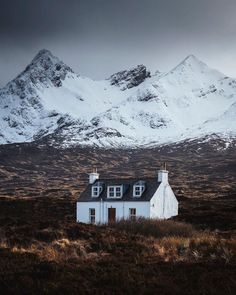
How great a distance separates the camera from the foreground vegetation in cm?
1302

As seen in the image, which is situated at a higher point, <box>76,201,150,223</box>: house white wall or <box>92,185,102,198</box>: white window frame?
<box>92,185,102,198</box>: white window frame

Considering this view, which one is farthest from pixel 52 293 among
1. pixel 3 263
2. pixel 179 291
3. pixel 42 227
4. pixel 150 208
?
pixel 150 208

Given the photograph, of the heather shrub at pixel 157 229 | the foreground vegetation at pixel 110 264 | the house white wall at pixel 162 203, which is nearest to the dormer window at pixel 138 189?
the house white wall at pixel 162 203

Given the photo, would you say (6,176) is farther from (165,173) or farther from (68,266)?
(68,266)

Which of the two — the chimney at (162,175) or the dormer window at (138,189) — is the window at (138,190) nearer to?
the dormer window at (138,189)

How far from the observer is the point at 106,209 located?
49344 mm

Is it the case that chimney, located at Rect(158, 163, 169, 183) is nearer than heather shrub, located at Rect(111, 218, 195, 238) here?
No

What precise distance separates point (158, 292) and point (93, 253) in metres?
9.57

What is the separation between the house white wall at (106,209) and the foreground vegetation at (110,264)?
17.3 m

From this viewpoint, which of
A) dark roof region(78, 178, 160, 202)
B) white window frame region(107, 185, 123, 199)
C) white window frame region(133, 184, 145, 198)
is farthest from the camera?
white window frame region(107, 185, 123, 199)

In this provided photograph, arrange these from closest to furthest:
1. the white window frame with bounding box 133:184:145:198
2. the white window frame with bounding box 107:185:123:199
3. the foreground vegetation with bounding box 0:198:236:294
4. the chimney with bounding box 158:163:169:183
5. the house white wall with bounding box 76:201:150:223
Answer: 1. the foreground vegetation with bounding box 0:198:236:294
2. the house white wall with bounding box 76:201:150:223
3. the chimney with bounding box 158:163:169:183
4. the white window frame with bounding box 133:184:145:198
5. the white window frame with bounding box 107:185:123:199

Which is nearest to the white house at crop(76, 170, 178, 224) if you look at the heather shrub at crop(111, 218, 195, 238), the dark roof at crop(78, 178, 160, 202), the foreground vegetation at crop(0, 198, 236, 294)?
the dark roof at crop(78, 178, 160, 202)

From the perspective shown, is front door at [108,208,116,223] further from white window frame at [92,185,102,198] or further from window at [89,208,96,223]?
white window frame at [92,185,102,198]

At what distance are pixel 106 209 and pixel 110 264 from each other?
108ft
